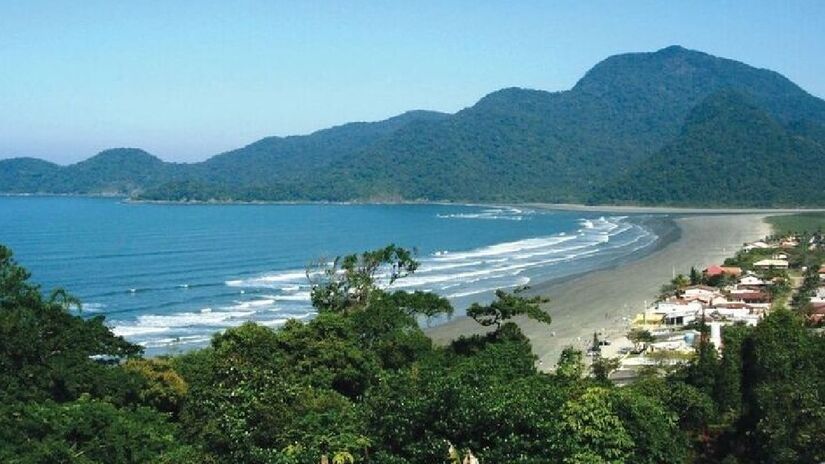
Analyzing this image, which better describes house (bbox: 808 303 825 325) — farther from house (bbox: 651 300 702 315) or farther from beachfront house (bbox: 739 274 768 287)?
beachfront house (bbox: 739 274 768 287)

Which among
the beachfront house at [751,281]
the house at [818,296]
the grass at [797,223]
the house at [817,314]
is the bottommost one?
the grass at [797,223]

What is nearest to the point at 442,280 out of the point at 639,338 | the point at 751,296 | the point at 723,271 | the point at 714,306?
the point at 723,271

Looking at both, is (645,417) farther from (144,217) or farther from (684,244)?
(144,217)

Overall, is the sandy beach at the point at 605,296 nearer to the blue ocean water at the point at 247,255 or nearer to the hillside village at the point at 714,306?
the hillside village at the point at 714,306

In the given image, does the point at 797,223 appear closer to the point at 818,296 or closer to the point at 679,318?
the point at 818,296

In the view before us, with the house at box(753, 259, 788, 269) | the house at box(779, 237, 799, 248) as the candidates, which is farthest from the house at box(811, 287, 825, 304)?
the house at box(779, 237, 799, 248)

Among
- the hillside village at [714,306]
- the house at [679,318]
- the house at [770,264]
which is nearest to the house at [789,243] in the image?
the hillside village at [714,306]
